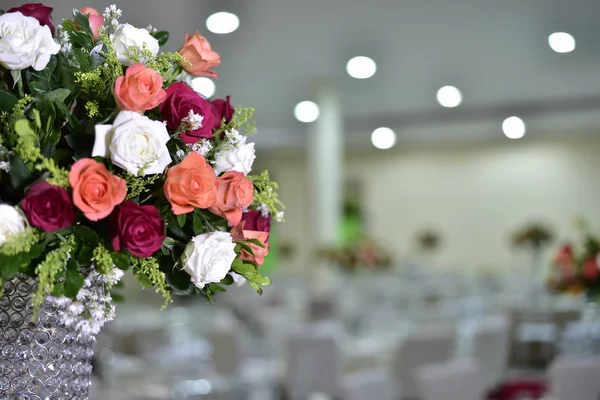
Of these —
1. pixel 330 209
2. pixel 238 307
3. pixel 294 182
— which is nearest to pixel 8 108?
pixel 238 307

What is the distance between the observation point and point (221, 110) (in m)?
1.54

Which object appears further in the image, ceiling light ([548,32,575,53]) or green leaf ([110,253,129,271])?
ceiling light ([548,32,575,53])

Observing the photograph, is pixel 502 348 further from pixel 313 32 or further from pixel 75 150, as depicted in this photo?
pixel 75 150

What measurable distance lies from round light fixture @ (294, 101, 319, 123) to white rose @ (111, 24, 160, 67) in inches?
398

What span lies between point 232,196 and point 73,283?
0.31 meters

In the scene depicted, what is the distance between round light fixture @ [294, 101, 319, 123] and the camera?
12.0m

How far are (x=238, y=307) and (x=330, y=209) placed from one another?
2154mm

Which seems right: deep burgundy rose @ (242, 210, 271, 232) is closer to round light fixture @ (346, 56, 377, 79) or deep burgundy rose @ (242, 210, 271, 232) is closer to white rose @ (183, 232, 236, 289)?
white rose @ (183, 232, 236, 289)

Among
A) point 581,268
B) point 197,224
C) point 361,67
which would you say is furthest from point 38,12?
point 361,67

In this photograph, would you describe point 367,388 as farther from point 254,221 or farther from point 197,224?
point 197,224

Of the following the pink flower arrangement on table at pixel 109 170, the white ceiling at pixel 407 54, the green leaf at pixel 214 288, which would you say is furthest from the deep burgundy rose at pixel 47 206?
the white ceiling at pixel 407 54

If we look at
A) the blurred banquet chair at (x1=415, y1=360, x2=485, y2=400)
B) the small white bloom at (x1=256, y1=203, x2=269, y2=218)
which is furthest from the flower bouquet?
the small white bloom at (x1=256, y1=203, x2=269, y2=218)

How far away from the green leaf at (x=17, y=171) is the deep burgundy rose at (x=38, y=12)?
279mm

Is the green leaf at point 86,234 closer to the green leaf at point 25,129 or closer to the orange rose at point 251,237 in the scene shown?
the green leaf at point 25,129
